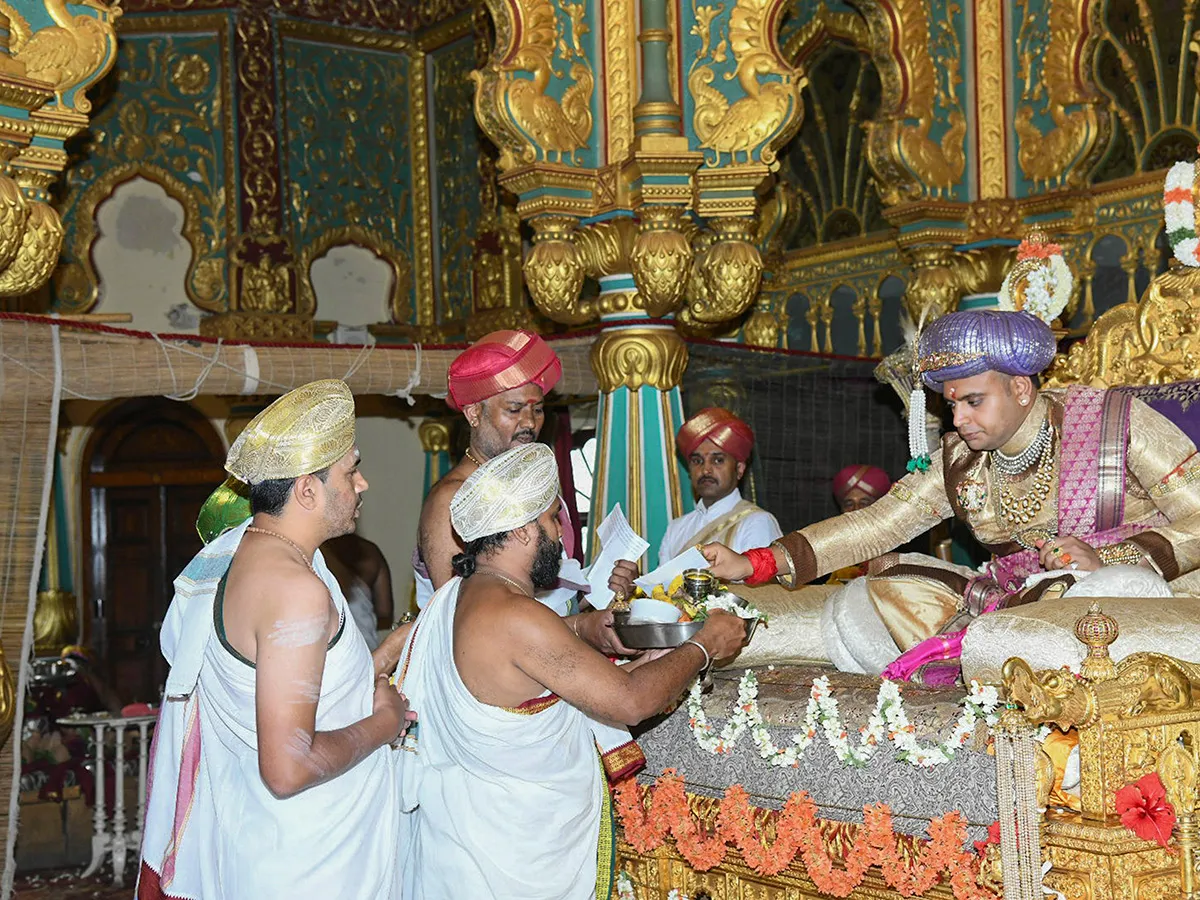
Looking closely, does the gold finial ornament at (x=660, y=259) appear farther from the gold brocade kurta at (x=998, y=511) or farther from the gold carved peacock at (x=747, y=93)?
the gold brocade kurta at (x=998, y=511)

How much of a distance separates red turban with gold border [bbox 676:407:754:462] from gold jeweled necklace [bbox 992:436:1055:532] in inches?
80.6

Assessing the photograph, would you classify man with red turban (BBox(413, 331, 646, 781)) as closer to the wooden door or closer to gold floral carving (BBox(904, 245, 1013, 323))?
gold floral carving (BBox(904, 245, 1013, 323))

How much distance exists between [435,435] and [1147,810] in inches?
321

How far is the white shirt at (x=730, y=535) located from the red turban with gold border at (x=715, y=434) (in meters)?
0.19

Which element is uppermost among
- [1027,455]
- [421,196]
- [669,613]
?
[421,196]

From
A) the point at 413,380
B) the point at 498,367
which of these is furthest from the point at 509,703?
the point at 413,380

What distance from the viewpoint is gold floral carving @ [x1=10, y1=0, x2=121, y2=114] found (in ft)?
17.9

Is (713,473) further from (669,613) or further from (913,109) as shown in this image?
(669,613)

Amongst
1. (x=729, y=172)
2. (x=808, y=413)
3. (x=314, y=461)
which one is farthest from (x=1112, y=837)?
(x=808, y=413)

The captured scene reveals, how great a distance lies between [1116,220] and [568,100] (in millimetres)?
2839

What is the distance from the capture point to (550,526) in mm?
3354

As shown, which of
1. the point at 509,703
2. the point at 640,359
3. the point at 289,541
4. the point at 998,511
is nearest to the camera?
the point at 289,541

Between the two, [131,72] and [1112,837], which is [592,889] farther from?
[131,72]

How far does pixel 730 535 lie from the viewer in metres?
6.17
